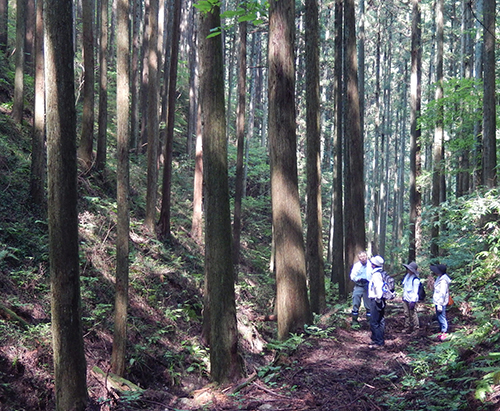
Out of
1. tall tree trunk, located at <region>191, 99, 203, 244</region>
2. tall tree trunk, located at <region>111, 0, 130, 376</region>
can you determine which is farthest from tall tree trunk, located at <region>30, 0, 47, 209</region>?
tall tree trunk, located at <region>191, 99, 203, 244</region>

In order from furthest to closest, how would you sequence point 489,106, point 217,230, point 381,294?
point 489,106 < point 381,294 < point 217,230

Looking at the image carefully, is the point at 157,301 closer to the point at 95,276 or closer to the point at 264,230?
the point at 95,276

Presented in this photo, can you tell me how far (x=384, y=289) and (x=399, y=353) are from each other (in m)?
1.42

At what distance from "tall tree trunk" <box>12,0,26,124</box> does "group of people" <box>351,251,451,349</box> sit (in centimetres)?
1123

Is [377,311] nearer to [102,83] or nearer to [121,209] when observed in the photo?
[121,209]

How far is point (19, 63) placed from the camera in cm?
1358

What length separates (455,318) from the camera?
11.4m

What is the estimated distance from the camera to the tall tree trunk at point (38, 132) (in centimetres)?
1106

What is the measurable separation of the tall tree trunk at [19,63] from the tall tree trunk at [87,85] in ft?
5.72

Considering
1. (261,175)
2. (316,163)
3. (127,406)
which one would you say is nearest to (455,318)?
(316,163)

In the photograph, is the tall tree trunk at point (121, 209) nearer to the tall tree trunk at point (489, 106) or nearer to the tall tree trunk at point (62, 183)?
the tall tree trunk at point (62, 183)

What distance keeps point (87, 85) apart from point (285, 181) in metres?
8.96

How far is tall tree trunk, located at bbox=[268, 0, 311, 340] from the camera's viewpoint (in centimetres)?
841

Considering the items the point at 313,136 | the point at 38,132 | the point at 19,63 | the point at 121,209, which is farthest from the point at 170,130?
the point at 121,209
